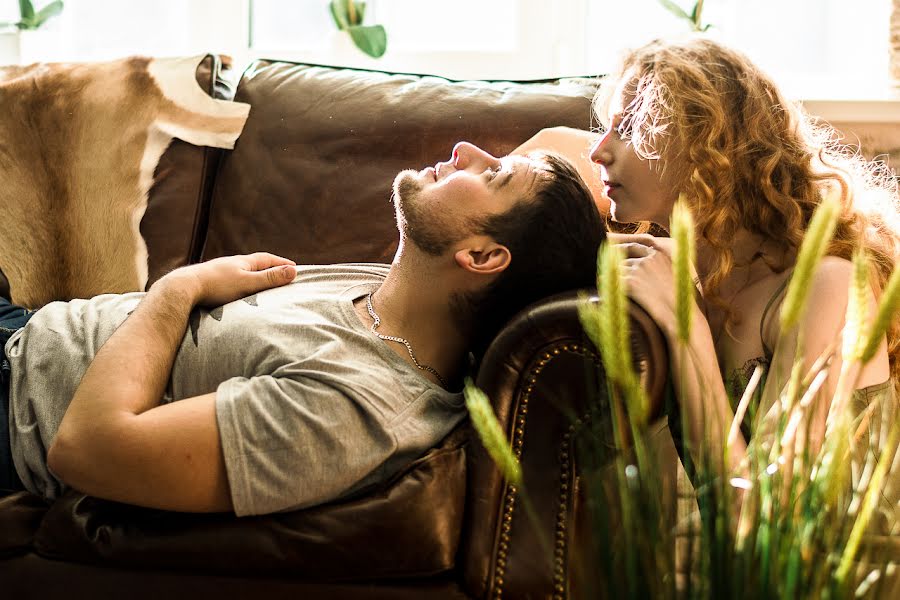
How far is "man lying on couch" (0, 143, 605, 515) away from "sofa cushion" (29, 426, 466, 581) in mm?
35

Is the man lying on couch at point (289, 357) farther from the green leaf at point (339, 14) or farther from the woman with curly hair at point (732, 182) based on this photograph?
the green leaf at point (339, 14)

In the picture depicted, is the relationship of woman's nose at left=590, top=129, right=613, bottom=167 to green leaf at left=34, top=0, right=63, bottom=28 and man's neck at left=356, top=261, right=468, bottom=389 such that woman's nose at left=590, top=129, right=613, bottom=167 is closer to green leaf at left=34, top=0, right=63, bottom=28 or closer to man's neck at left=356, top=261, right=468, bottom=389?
man's neck at left=356, top=261, right=468, bottom=389

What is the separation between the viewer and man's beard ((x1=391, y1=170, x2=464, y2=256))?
1430 mm

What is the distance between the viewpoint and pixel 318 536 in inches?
46.9

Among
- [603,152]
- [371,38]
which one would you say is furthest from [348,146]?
[371,38]

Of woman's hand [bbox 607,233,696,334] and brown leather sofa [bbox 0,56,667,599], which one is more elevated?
woman's hand [bbox 607,233,696,334]

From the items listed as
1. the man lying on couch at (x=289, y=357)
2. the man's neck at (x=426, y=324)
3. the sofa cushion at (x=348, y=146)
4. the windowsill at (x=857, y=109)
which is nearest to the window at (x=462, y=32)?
the windowsill at (x=857, y=109)

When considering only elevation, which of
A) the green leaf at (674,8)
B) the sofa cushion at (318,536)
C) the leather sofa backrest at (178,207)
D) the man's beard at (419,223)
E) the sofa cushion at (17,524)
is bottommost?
the sofa cushion at (17,524)

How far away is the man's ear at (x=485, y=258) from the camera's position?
1406mm

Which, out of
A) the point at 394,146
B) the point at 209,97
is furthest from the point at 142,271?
the point at 394,146

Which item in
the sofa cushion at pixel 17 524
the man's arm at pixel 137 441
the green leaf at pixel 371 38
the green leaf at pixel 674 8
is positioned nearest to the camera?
the man's arm at pixel 137 441

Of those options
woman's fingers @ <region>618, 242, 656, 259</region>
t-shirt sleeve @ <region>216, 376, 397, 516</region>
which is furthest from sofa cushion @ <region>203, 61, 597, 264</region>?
t-shirt sleeve @ <region>216, 376, 397, 516</region>

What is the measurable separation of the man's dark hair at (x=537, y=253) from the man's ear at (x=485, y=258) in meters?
0.01

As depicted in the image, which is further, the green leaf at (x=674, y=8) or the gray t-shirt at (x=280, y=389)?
the green leaf at (x=674, y=8)
